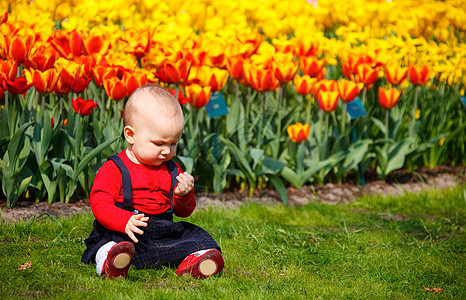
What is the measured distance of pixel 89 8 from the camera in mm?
6105

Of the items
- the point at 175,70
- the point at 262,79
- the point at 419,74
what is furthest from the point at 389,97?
the point at 175,70

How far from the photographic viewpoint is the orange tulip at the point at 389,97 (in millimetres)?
4843

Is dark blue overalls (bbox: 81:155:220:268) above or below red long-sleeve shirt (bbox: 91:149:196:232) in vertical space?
below

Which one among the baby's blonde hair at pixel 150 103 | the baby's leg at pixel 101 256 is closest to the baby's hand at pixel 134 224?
the baby's leg at pixel 101 256

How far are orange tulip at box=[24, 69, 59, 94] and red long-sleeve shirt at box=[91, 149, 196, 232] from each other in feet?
3.71

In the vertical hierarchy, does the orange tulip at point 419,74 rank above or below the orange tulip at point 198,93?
below

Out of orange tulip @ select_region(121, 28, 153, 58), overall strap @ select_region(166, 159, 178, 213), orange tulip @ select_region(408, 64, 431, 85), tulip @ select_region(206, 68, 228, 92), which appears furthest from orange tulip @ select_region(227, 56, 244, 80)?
overall strap @ select_region(166, 159, 178, 213)

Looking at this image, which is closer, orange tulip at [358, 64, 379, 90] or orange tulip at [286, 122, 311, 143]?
orange tulip at [286, 122, 311, 143]

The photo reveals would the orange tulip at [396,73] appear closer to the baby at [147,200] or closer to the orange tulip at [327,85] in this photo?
the orange tulip at [327,85]

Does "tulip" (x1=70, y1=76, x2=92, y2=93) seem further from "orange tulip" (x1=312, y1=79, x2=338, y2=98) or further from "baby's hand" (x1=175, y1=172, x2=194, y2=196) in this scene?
"orange tulip" (x1=312, y1=79, x2=338, y2=98)

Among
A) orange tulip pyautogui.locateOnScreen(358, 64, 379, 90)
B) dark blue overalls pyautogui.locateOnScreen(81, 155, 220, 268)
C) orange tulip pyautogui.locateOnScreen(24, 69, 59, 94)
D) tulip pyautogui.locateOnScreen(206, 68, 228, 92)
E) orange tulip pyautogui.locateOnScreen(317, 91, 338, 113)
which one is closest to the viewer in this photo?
dark blue overalls pyautogui.locateOnScreen(81, 155, 220, 268)

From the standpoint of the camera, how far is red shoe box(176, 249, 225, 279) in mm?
2666

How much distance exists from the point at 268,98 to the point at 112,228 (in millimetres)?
2691

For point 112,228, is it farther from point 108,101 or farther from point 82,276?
point 108,101
